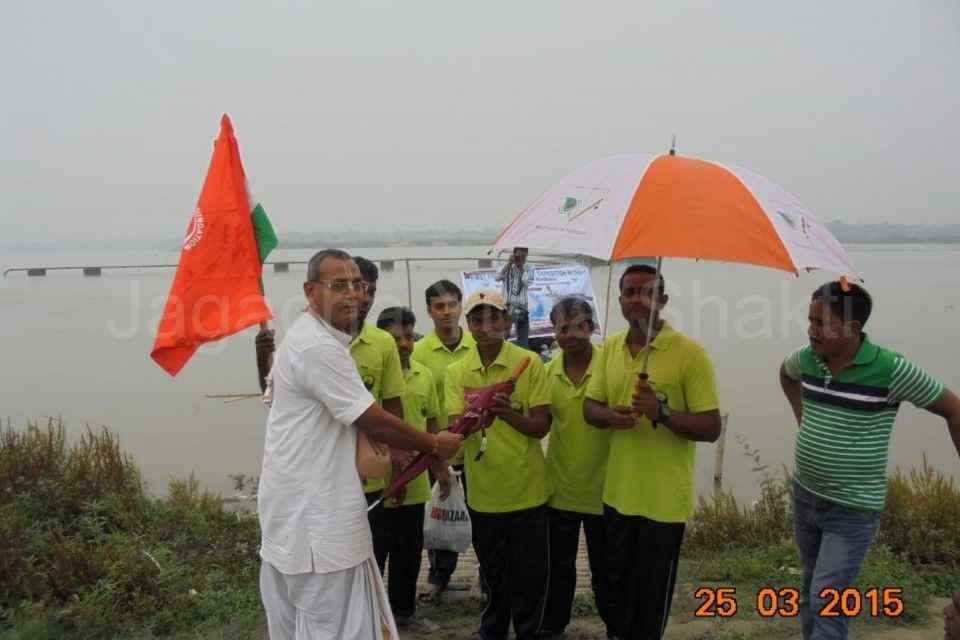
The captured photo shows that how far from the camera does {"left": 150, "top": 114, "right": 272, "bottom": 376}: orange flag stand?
2818 millimetres

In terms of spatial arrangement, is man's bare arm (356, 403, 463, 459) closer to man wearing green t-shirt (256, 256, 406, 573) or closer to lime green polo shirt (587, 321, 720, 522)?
man wearing green t-shirt (256, 256, 406, 573)

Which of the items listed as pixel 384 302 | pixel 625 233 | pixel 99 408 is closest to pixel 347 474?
pixel 625 233

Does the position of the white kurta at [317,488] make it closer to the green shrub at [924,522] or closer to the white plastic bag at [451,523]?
the white plastic bag at [451,523]

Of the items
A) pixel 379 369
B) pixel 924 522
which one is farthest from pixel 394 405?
pixel 924 522

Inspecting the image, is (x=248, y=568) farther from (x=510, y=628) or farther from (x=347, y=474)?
(x=347, y=474)

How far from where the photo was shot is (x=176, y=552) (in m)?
4.82

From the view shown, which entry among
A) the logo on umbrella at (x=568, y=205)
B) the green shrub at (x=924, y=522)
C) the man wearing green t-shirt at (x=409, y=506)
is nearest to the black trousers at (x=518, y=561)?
the man wearing green t-shirt at (x=409, y=506)

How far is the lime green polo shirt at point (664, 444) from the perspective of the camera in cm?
288

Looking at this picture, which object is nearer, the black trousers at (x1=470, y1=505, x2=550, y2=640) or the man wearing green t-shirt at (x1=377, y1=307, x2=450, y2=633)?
the black trousers at (x1=470, y1=505, x2=550, y2=640)

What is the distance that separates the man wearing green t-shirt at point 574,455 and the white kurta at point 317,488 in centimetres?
120

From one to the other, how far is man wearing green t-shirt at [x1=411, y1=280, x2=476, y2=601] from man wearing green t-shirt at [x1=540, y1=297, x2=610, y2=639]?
1063 mm

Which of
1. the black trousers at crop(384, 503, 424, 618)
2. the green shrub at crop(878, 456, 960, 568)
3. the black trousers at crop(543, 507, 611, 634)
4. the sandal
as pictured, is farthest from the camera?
the green shrub at crop(878, 456, 960, 568)

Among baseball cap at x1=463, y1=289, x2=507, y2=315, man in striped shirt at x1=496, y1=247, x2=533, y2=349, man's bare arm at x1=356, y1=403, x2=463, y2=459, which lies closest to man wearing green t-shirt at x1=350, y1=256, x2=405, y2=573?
baseball cap at x1=463, y1=289, x2=507, y2=315

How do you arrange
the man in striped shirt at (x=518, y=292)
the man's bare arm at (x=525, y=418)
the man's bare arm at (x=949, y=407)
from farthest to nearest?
the man in striped shirt at (x=518, y=292)
the man's bare arm at (x=525, y=418)
the man's bare arm at (x=949, y=407)
